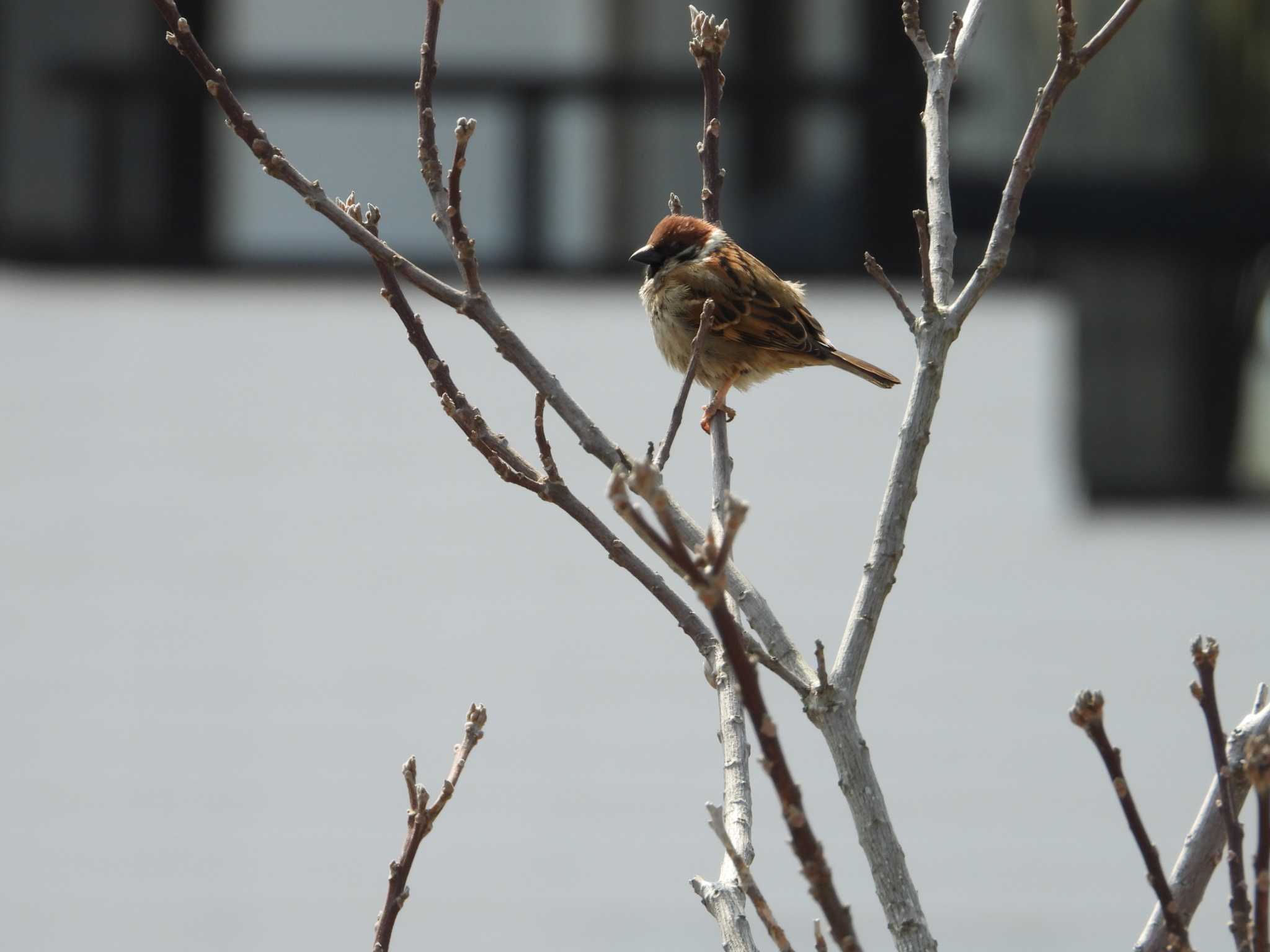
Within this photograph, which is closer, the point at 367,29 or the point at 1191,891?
the point at 1191,891

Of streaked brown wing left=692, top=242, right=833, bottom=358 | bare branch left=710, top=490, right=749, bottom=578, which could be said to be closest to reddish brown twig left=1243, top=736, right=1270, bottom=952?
bare branch left=710, top=490, right=749, bottom=578

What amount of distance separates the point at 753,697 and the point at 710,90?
47.4 inches

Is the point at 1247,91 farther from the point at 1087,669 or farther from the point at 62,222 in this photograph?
the point at 62,222

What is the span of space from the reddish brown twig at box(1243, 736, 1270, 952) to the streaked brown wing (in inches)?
78.6

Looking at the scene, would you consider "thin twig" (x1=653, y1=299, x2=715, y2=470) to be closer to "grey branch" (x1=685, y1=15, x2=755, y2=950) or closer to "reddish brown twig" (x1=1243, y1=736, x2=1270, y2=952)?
"grey branch" (x1=685, y1=15, x2=755, y2=950)

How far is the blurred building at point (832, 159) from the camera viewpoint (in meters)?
6.07

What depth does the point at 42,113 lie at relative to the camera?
6016mm

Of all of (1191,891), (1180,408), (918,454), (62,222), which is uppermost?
(62,222)

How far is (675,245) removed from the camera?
292cm

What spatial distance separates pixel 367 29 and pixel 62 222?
191 centimetres

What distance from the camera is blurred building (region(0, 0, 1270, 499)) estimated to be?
239 inches

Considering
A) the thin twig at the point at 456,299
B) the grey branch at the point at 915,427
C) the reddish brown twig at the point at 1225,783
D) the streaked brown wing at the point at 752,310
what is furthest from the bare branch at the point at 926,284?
the streaked brown wing at the point at 752,310

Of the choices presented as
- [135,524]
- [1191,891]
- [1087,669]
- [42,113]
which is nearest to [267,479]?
[135,524]

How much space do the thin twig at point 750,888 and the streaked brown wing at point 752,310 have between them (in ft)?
5.80
